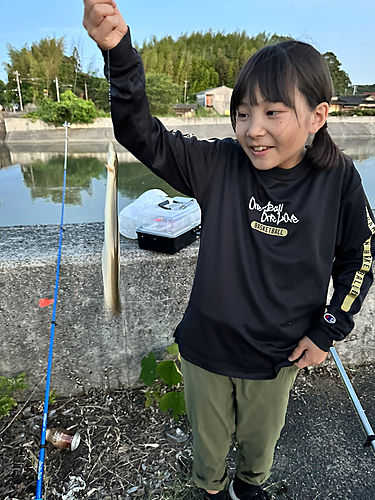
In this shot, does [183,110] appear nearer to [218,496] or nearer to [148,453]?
[148,453]

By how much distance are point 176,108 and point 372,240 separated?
4704 cm

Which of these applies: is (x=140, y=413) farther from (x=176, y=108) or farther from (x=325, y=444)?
(x=176, y=108)

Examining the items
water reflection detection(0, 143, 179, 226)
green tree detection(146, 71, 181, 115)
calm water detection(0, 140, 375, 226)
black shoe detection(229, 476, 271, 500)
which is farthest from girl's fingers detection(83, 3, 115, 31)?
green tree detection(146, 71, 181, 115)

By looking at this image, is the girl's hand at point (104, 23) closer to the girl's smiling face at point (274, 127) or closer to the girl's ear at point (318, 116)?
the girl's smiling face at point (274, 127)

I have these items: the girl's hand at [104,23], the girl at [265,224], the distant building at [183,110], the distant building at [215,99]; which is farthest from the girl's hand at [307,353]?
the distant building at [215,99]

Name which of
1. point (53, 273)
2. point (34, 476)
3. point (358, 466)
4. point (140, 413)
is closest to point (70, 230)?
point (53, 273)

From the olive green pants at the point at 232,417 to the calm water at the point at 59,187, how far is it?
12.3ft

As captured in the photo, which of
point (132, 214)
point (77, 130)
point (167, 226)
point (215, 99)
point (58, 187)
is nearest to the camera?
point (167, 226)

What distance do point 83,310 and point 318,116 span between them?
1.55 m

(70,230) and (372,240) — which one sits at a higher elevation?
(372,240)

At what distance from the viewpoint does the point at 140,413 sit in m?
2.00

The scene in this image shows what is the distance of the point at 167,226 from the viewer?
197 cm

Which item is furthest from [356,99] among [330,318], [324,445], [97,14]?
[97,14]

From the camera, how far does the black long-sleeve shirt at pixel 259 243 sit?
118 centimetres
